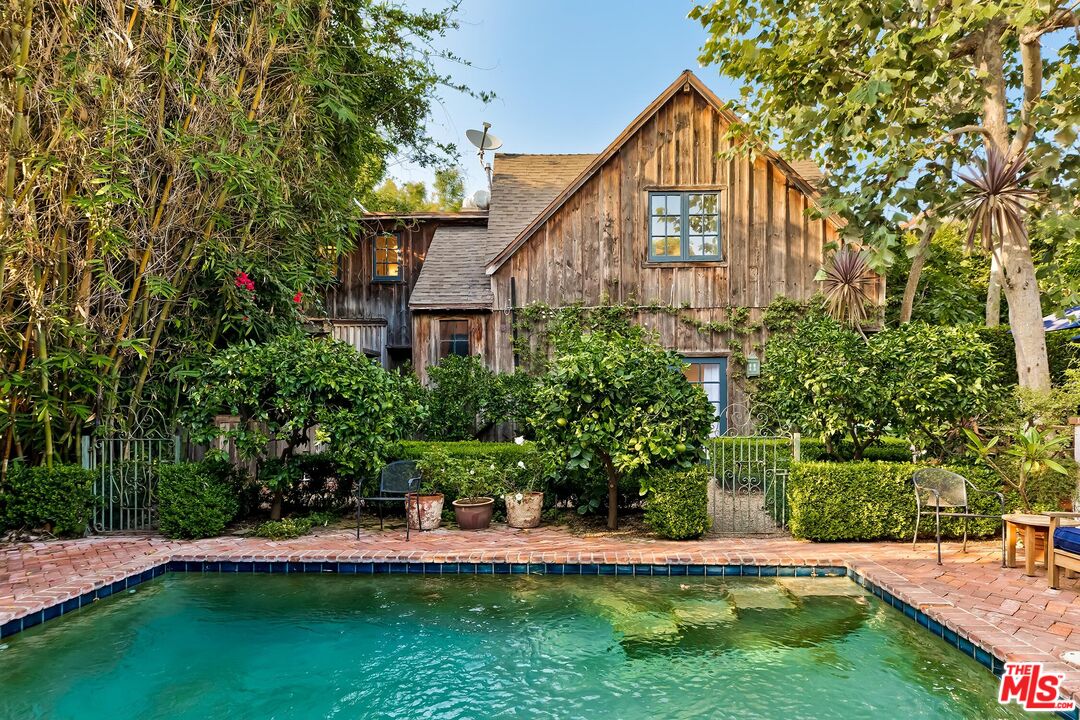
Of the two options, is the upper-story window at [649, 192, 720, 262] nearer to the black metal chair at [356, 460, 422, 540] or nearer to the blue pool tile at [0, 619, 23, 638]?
the black metal chair at [356, 460, 422, 540]

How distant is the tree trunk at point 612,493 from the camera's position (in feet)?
27.6

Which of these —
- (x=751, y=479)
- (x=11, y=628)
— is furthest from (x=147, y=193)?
(x=751, y=479)

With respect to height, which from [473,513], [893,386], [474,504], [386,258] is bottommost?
[473,513]

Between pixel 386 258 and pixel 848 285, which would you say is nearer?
pixel 848 285

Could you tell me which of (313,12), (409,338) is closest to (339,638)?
(313,12)

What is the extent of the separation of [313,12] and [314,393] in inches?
246

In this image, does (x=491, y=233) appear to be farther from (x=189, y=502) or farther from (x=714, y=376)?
(x=189, y=502)

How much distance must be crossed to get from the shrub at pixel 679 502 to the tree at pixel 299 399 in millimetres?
3398

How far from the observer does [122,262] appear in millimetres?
8422

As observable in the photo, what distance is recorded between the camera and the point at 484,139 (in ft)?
61.9

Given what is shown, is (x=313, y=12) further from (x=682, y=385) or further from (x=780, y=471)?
(x=780, y=471)

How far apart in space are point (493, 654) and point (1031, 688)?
370cm

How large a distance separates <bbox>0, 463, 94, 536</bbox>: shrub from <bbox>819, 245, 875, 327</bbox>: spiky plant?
12.6 metres

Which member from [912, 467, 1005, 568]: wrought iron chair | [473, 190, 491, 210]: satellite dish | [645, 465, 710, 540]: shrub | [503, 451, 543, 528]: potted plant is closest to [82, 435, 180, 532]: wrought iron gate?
[503, 451, 543, 528]: potted plant
